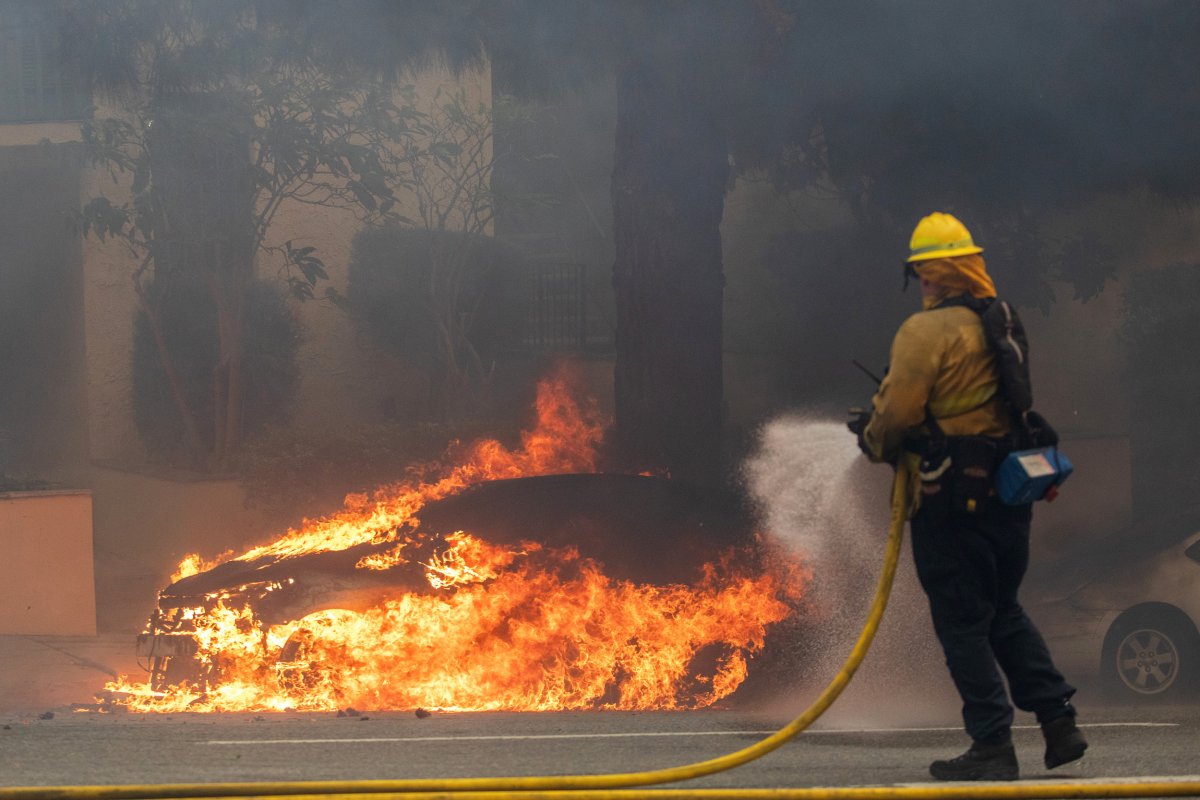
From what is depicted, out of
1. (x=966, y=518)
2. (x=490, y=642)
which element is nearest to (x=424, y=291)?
(x=490, y=642)

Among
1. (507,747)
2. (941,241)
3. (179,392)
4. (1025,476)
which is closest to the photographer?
(1025,476)

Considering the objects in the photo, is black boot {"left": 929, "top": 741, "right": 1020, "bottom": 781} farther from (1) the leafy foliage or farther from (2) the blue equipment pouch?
(1) the leafy foliage

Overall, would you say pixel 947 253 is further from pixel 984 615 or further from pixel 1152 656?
pixel 1152 656

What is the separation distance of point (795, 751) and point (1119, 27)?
271 inches

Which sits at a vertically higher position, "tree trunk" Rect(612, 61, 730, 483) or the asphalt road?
"tree trunk" Rect(612, 61, 730, 483)

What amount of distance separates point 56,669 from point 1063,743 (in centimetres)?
688

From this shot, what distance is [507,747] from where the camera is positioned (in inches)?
202

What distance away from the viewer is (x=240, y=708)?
6980mm

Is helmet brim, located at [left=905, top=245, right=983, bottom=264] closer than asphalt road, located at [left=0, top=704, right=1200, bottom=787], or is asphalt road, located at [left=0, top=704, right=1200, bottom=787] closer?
helmet brim, located at [left=905, top=245, right=983, bottom=264]

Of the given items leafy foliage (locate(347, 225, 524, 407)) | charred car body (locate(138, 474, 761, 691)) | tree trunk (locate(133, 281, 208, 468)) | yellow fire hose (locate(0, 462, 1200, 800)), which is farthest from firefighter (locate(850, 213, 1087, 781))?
leafy foliage (locate(347, 225, 524, 407))

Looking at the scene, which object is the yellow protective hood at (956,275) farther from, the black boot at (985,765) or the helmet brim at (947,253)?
the black boot at (985,765)

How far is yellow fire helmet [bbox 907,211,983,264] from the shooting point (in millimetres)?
4219

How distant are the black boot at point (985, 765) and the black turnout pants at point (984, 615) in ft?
0.10

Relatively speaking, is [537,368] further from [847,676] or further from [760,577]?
[847,676]
